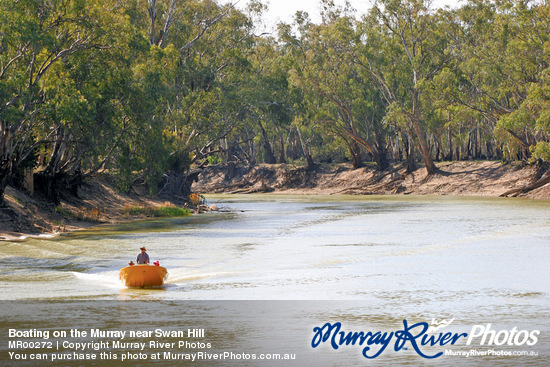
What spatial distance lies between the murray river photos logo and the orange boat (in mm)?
6001

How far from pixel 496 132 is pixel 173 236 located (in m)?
37.2

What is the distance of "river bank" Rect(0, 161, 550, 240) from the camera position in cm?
3512

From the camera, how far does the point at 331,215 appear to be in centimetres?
4669

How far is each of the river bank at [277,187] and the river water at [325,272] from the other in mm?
2958

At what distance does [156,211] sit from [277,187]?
4077 cm

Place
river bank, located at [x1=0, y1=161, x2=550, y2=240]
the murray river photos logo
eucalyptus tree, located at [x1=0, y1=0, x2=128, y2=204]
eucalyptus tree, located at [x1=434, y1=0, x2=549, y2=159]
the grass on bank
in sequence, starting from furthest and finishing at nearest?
eucalyptus tree, located at [x1=434, y1=0, x2=549, y2=159], the grass on bank, river bank, located at [x1=0, y1=161, x2=550, y2=240], eucalyptus tree, located at [x1=0, y1=0, x2=128, y2=204], the murray river photos logo

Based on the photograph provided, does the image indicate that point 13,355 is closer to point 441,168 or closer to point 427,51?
point 427,51

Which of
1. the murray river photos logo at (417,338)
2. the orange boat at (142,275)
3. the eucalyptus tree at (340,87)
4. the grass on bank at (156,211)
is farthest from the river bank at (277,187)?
the murray river photos logo at (417,338)

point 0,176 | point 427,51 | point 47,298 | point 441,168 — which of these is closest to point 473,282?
point 47,298

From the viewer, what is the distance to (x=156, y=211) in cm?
4700

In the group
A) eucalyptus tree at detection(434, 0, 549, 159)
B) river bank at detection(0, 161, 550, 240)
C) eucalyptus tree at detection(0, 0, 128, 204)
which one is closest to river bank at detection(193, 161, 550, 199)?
river bank at detection(0, 161, 550, 240)

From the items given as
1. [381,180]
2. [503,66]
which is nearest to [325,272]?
[503,66]

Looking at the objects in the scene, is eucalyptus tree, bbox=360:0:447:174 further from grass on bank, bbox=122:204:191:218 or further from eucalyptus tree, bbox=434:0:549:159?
grass on bank, bbox=122:204:191:218

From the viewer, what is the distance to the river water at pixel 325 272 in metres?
14.7
